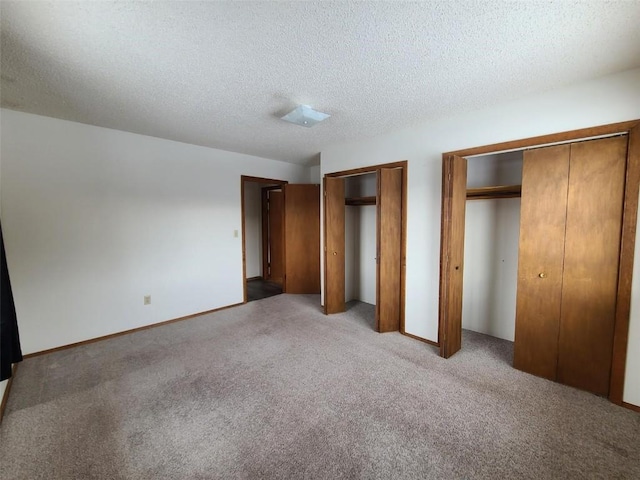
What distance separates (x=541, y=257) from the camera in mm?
2268

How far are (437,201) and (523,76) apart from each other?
48.7 inches

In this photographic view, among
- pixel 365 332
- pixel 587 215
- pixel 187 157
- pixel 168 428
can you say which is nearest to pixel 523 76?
pixel 587 215

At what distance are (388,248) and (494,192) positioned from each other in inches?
48.9

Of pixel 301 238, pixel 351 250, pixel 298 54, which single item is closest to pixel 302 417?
pixel 298 54

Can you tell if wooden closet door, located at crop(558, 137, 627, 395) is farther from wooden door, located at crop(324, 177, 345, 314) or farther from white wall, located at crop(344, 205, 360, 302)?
white wall, located at crop(344, 205, 360, 302)

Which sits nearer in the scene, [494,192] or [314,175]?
[494,192]

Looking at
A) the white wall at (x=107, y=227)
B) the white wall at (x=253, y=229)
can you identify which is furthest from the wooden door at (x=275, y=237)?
the white wall at (x=107, y=227)

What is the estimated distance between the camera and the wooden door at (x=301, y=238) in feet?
16.1

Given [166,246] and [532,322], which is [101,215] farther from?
[532,322]

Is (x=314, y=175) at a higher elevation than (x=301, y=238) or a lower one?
higher

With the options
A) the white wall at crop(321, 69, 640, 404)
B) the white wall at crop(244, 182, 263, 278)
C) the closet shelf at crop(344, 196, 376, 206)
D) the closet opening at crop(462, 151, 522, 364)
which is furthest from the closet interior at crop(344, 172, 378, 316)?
the white wall at crop(244, 182, 263, 278)

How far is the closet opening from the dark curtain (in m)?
3.97

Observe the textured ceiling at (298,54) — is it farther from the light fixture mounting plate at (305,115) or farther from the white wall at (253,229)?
the white wall at (253,229)

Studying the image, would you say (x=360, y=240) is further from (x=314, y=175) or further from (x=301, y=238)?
(x=314, y=175)
